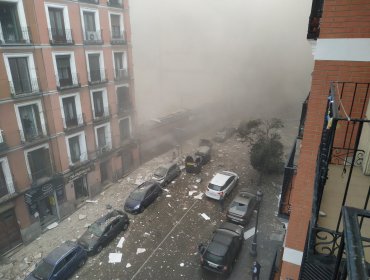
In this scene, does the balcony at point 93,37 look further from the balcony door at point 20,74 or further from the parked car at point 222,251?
the parked car at point 222,251

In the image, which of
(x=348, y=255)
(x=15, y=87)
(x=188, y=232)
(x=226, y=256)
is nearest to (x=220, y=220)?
(x=188, y=232)

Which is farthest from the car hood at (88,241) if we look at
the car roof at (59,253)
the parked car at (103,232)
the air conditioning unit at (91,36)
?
the air conditioning unit at (91,36)

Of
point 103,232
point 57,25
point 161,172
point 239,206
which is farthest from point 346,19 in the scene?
point 161,172

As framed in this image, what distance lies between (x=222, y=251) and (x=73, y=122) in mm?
10551

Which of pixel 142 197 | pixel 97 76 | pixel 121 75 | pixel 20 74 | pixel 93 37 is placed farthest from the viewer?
pixel 121 75

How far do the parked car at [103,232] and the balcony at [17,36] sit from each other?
8.90 meters

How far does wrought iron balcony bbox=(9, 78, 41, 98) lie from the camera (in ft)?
41.4

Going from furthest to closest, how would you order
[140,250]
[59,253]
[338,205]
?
[140,250]
[59,253]
[338,205]

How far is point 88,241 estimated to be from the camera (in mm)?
12289

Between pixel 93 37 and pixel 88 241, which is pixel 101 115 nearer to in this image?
pixel 93 37

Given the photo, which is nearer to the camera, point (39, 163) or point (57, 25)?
point (57, 25)

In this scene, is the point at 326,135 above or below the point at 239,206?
above

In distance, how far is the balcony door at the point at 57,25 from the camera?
45.8 ft

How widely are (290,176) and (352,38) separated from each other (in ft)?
9.89
